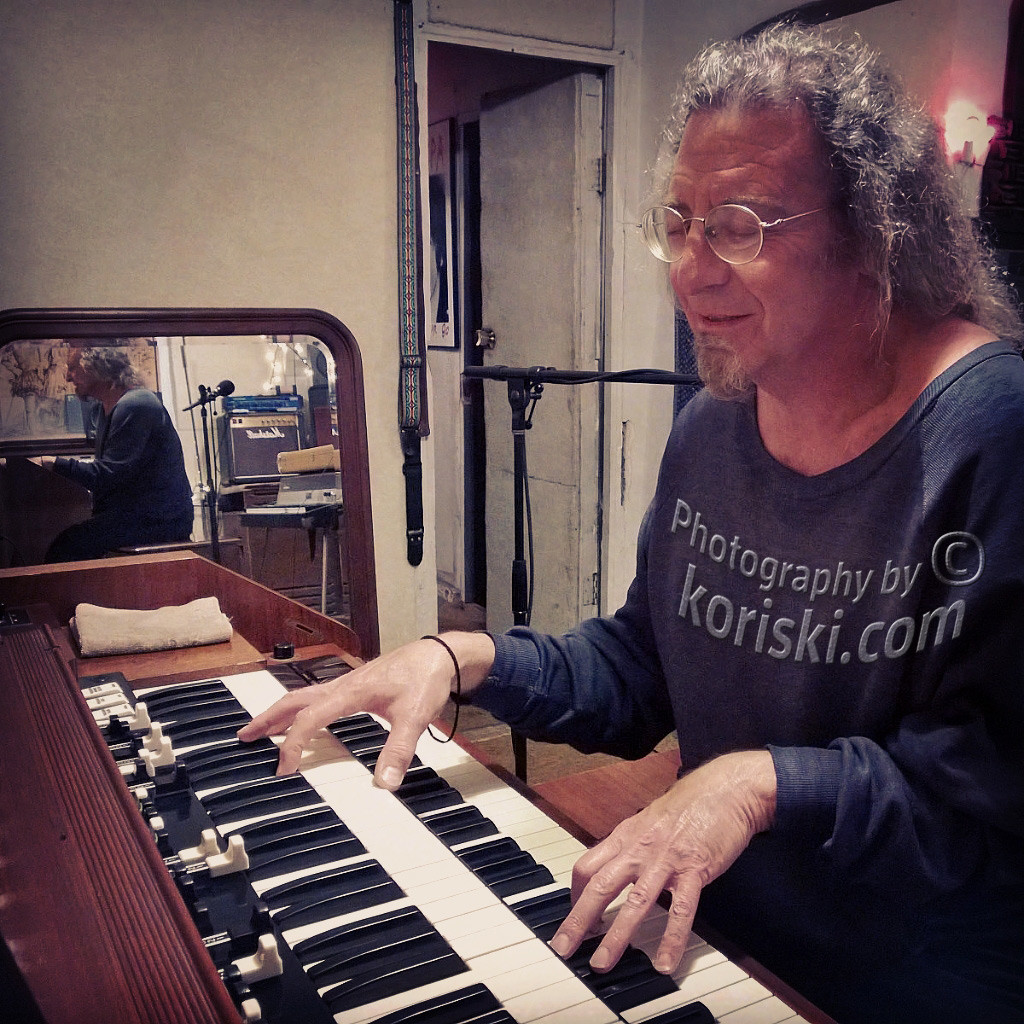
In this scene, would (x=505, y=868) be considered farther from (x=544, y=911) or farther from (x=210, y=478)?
(x=210, y=478)

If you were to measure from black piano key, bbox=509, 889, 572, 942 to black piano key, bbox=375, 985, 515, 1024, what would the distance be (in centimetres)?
9

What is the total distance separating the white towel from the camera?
1504 millimetres

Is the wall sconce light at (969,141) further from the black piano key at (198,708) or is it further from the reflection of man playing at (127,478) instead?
the reflection of man playing at (127,478)

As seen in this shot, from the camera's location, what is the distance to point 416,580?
10.4ft

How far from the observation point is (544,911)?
82 cm

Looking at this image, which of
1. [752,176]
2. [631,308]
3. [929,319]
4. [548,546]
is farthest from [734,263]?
[548,546]

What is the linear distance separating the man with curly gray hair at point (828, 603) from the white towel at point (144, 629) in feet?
1.60

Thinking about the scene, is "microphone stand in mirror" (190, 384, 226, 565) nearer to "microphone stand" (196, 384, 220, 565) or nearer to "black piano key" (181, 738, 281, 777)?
"microphone stand" (196, 384, 220, 565)

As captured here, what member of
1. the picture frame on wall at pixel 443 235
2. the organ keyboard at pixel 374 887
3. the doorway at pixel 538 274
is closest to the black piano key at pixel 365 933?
the organ keyboard at pixel 374 887

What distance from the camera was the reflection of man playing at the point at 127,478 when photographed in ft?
7.09

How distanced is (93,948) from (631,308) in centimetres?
311

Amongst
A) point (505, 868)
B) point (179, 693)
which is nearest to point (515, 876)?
point (505, 868)

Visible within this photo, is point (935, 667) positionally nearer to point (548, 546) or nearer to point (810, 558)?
point (810, 558)

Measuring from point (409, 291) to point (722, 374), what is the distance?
1.89 metres
